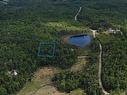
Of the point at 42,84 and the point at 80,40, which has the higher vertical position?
the point at 80,40

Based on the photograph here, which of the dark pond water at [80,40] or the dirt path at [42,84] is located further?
the dark pond water at [80,40]

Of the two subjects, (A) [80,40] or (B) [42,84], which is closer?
(B) [42,84]

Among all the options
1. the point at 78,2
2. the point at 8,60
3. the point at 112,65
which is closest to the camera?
the point at 112,65

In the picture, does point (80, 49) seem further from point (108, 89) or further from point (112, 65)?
point (108, 89)

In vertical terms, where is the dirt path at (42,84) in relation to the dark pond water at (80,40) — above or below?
below

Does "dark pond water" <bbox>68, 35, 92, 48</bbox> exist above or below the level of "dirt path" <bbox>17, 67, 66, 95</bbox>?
above

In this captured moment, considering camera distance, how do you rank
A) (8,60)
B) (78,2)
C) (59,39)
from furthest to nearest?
(78,2)
(59,39)
(8,60)

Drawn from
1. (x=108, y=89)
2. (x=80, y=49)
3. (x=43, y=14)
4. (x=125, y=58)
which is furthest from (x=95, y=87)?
(x=43, y=14)

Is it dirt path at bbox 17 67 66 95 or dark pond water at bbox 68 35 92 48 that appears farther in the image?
dark pond water at bbox 68 35 92 48
